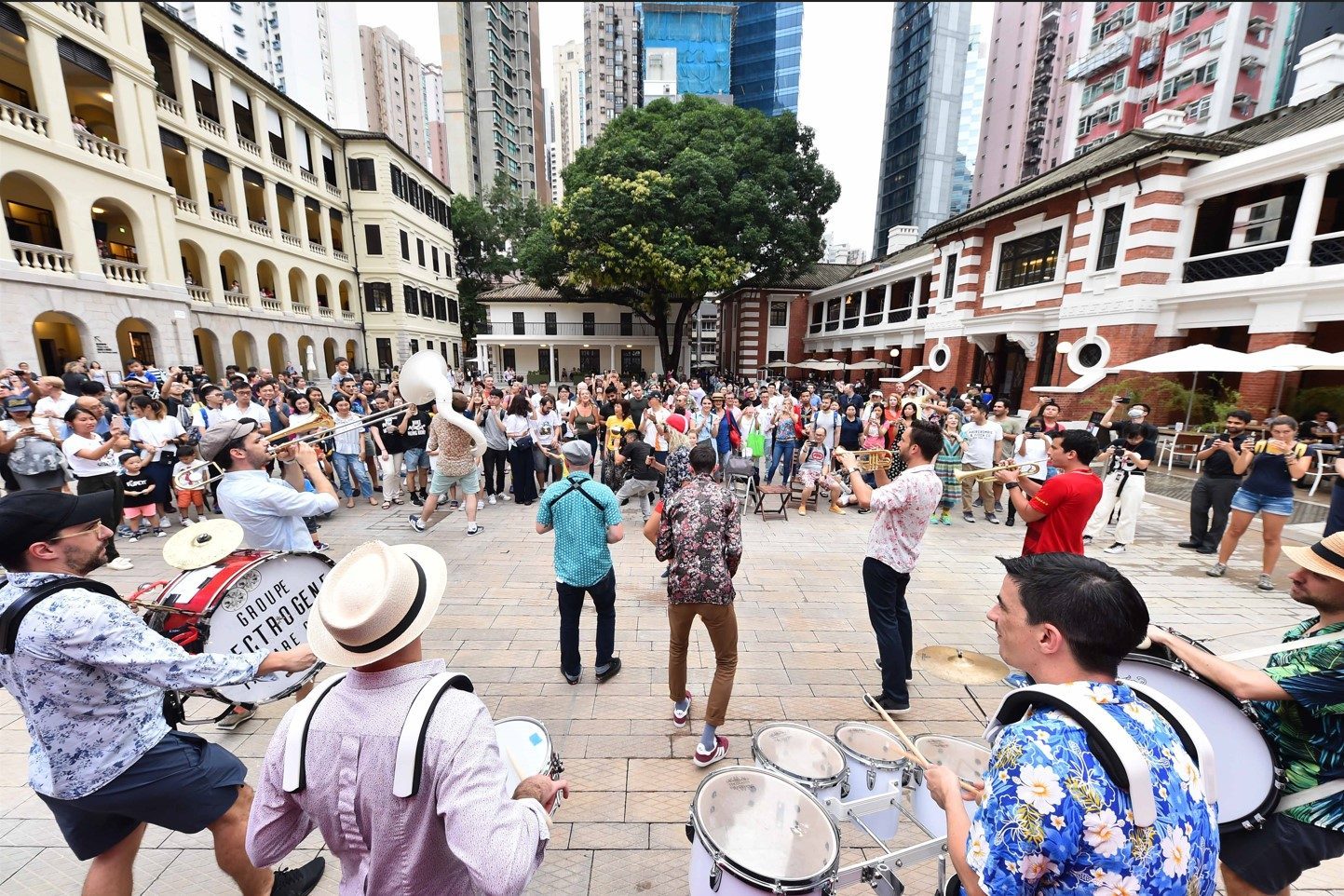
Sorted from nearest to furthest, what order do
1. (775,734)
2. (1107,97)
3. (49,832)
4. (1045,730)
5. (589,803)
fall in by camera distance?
(1045,730) < (775,734) < (49,832) < (589,803) < (1107,97)

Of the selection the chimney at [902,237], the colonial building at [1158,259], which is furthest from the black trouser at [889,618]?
the chimney at [902,237]

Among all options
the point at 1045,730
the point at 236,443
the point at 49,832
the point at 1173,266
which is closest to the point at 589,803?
the point at 1045,730

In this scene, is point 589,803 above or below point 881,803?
below

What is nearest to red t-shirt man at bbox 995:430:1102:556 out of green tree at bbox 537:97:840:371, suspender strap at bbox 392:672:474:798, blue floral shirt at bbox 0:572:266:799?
suspender strap at bbox 392:672:474:798

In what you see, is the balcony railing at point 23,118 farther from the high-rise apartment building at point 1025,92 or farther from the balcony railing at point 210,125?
the high-rise apartment building at point 1025,92

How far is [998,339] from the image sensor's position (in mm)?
18453

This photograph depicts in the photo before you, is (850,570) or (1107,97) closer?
(850,570)

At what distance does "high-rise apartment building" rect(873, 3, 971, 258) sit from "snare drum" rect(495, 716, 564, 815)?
62.5 m

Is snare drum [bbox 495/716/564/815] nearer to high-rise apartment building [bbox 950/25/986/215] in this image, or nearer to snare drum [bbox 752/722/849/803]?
snare drum [bbox 752/722/849/803]

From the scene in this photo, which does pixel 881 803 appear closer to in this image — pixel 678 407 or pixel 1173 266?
pixel 678 407

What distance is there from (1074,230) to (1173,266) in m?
2.49

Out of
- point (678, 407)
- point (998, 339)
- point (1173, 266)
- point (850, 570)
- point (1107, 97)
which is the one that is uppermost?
point (1107, 97)

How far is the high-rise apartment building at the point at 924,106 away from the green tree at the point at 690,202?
3735 centimetres

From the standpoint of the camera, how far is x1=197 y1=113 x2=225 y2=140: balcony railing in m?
20.4
